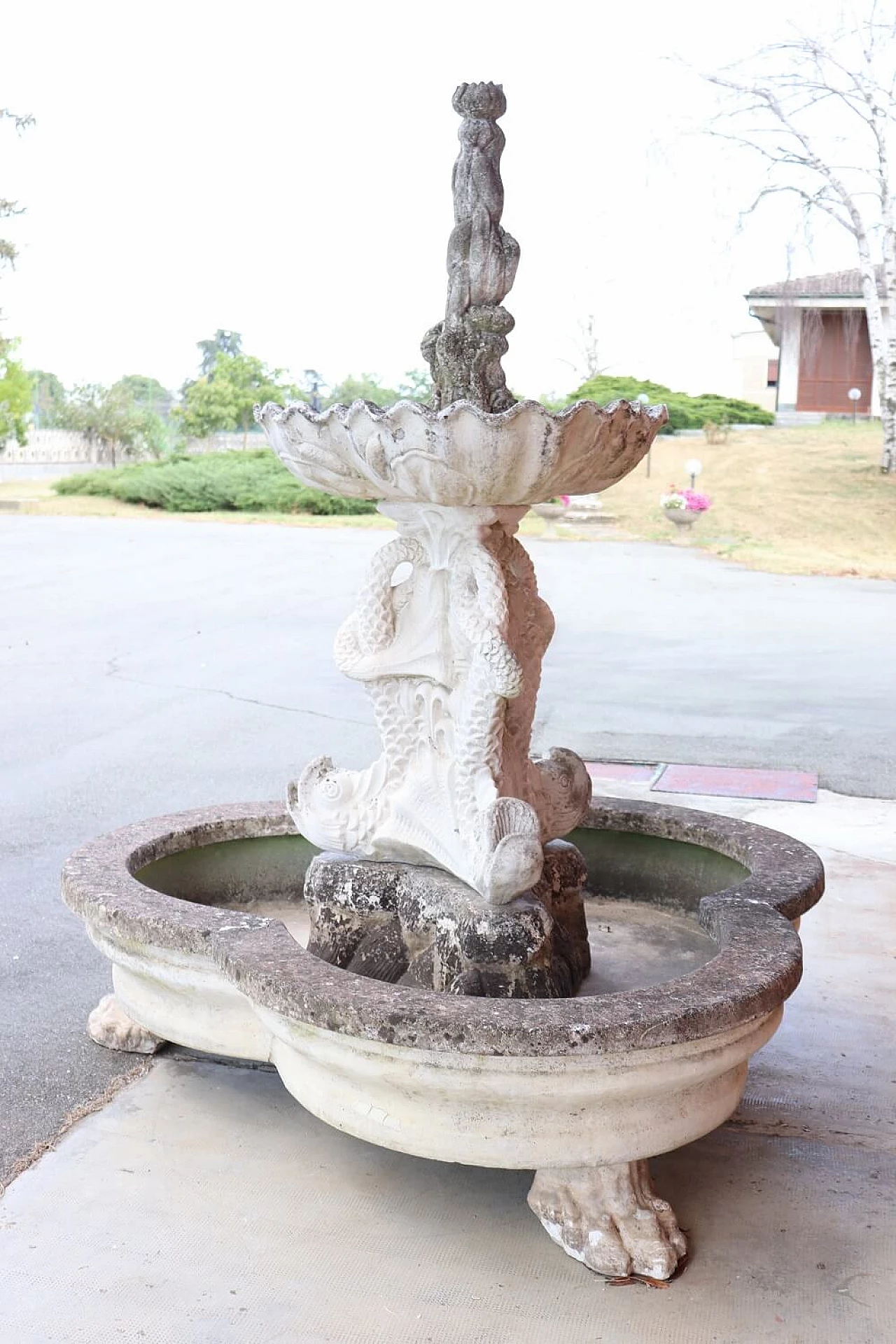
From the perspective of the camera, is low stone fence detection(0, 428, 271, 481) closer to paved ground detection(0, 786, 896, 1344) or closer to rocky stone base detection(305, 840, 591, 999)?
rocky stone base detection(305, 840, 591, 999)

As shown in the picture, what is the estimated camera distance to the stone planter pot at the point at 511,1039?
2.51 m

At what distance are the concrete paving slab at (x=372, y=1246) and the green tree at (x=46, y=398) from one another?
4779 cm

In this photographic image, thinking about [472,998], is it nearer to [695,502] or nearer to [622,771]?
[622,771]

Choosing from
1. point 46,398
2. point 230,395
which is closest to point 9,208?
point 230,395

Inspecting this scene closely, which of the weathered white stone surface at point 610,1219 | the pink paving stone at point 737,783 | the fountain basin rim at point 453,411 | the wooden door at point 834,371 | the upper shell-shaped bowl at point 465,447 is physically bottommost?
the pink paving stone at point 737,783

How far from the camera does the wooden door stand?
111 ft

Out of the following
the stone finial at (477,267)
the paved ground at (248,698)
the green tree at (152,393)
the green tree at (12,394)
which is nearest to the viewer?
the stone finial at (477,267)

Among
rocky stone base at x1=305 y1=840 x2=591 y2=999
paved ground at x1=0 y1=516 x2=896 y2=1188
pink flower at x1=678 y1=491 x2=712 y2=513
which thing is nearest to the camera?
rocky stone base at x1=305 y1=840 x2=591 y2=999

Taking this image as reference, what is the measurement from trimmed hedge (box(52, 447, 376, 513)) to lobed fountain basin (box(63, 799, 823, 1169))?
25174mm

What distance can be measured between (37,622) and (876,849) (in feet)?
29.2

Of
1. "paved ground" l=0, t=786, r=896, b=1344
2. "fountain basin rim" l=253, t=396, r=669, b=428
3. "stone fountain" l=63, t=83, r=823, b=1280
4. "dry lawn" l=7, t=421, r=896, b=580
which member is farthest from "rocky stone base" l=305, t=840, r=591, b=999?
"dry lawn" l=7, t=421, r=896, b=580

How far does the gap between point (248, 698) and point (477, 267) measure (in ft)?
20.2

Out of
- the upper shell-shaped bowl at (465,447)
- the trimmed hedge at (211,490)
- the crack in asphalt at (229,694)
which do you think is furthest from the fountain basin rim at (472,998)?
the trimmed hedge at (211,490)

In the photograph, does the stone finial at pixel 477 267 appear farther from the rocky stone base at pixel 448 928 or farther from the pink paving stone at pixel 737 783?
the pink paving stone at pixel 737 783
